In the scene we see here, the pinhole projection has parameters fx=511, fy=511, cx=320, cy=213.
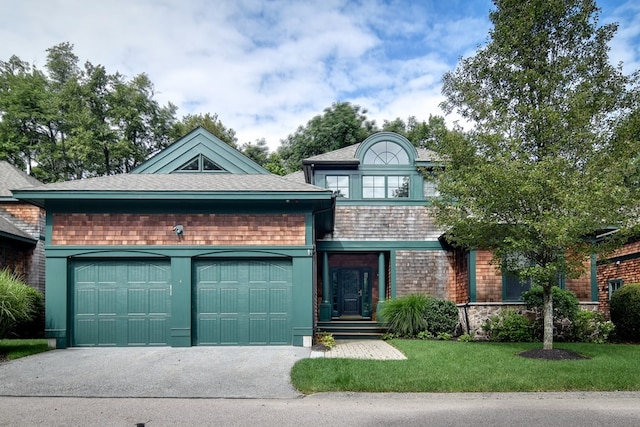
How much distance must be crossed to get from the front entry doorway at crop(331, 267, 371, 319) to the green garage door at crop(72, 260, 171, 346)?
887 cm

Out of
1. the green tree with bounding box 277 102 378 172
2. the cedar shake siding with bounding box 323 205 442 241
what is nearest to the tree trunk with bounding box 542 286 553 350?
the cedar shake siding with bounding box 323 205 442 241

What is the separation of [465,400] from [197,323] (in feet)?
21.9

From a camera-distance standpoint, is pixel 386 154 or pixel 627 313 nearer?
pixel 627 313

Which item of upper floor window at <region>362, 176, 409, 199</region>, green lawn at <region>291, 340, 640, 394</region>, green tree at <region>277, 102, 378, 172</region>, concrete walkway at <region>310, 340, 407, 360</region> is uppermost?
green tree at <region>277, 102, 378, 172</region>

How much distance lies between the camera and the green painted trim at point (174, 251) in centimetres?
1154

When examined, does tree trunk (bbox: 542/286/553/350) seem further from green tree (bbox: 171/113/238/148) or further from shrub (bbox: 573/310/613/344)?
green tree (bbox: 171/113/238/148)

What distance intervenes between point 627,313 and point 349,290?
30.7 ft

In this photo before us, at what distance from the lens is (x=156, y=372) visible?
342 inches

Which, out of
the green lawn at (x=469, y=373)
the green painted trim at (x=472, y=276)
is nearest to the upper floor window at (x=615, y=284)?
the green painted trim at (x=472, y=276)

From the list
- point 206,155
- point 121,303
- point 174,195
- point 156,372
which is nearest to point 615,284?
point 206,155

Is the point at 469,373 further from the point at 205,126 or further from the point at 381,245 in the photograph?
the point at 205,126

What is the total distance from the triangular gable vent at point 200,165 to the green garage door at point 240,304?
3119 mm

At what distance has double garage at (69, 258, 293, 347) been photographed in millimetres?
11586

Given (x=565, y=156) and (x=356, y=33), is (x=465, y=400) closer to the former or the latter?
(x=565, y=156)
